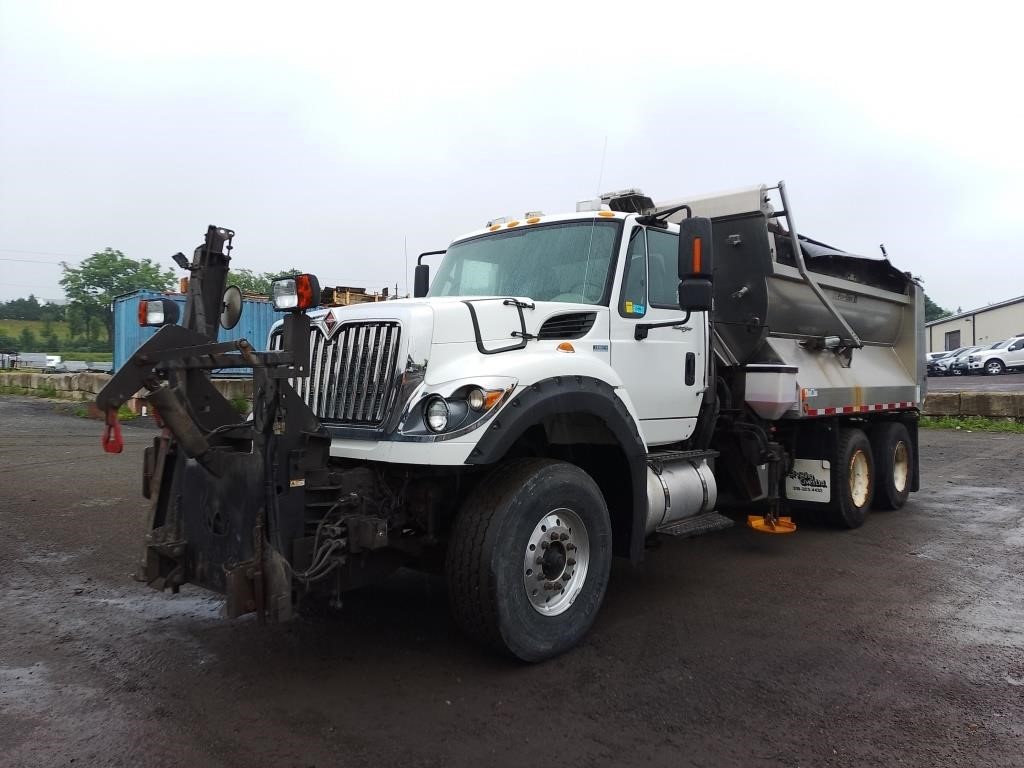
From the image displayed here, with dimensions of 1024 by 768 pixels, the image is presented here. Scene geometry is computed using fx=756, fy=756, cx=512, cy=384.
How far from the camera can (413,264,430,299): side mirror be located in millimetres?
6498

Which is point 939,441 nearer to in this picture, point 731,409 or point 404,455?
point 731,409

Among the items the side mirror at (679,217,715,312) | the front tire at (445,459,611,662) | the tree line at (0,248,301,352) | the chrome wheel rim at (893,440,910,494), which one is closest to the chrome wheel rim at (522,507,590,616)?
the front tire at (445,459,611,662)

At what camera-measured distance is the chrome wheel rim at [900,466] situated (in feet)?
28.1

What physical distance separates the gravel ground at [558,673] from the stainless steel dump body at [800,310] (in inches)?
67.2

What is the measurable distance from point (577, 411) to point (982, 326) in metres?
57.0

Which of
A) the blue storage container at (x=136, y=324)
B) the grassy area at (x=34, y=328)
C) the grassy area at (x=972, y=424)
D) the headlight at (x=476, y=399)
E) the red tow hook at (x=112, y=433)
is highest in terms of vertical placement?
the grassy area at (x=34, y=328)

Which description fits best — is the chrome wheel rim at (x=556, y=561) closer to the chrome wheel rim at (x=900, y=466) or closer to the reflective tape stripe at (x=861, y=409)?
the reflective tape stripe at (x=861, y=409)

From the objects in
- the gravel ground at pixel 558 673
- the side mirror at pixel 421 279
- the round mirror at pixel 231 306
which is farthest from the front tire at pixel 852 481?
the round mirror at pixel 231 306

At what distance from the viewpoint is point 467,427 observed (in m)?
3.81

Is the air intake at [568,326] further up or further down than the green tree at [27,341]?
further down

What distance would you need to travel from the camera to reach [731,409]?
6.65m

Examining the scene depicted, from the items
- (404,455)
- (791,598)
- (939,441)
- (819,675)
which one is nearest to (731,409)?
(791,598)

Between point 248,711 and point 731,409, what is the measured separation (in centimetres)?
464

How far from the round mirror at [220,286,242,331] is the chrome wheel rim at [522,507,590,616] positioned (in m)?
1.97
